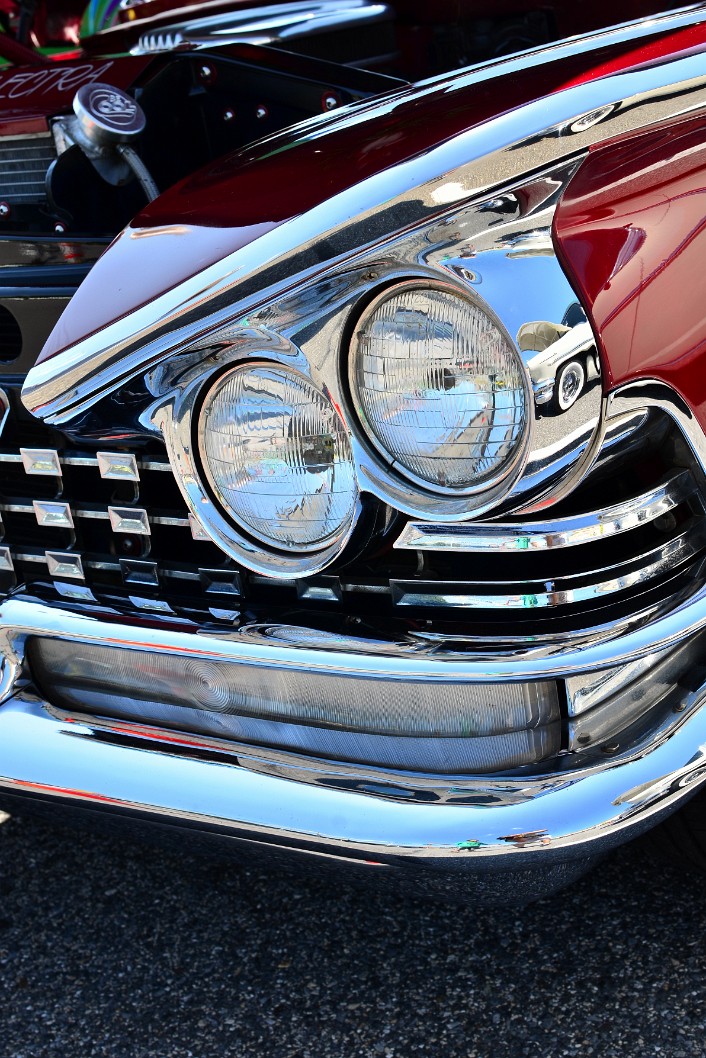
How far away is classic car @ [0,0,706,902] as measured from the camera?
1022mm

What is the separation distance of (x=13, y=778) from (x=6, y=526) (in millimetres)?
349

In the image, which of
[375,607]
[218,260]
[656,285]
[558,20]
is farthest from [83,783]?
[558,20]

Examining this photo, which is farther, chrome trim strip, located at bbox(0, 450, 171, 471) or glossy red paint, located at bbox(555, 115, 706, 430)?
chrome trim strip, located at bbox(0, 450, 171, 471)

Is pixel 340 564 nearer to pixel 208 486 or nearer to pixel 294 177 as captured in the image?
pixel 208 486

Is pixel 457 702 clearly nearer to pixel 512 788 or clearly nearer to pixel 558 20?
pixel 512 788

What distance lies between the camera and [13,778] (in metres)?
1.40

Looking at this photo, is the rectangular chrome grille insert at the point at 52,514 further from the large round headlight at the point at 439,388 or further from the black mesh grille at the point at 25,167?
the black mesh grille at the point at 25,167

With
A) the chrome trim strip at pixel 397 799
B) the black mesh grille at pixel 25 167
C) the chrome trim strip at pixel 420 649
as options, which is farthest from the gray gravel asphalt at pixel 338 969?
the black mesh grille at pixel 25 167

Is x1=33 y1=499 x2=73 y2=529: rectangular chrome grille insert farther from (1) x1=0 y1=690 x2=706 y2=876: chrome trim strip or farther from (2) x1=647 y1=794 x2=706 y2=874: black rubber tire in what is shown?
(2) x1=647 y1=794 x2=706 y2=874: black rubber tire

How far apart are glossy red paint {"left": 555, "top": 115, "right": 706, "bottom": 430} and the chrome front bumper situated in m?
0.26

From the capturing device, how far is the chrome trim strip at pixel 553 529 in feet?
3.59

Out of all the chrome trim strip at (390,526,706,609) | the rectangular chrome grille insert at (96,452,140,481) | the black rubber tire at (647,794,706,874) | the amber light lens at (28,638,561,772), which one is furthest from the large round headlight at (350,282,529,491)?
the black rubber tire at (647,794,706,874)

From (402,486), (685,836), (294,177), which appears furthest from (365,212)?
(685,836)

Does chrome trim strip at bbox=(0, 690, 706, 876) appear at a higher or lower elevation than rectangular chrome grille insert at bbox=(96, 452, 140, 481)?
lower
